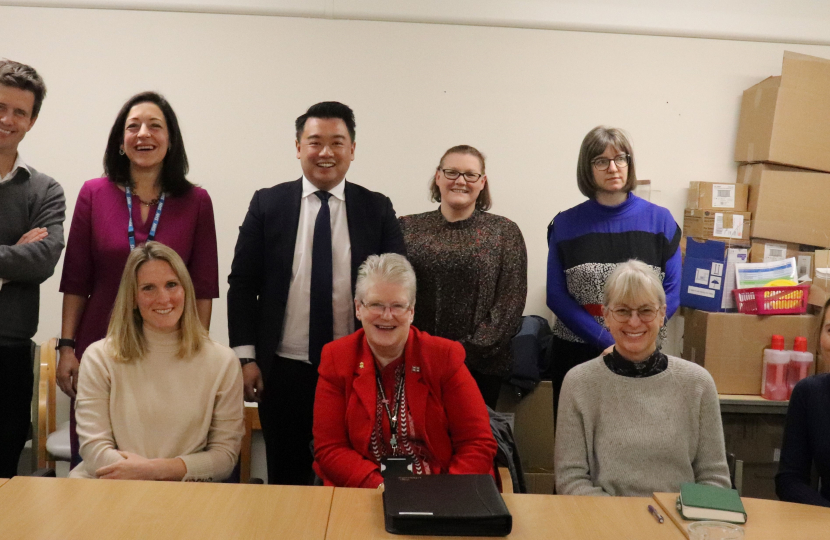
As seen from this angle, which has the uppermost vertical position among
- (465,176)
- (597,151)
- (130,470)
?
(597,151)

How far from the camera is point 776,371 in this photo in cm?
325

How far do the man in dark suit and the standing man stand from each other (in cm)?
65

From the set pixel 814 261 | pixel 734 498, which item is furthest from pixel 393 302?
pixel 814 261

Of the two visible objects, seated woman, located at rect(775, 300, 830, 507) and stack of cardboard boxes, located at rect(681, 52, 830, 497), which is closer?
seated woman, located at rect(775, 300, 830, 507)

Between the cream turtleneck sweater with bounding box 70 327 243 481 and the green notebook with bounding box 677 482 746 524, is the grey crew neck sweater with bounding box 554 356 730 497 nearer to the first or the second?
the green notebook with bounding box 677 482 746 524

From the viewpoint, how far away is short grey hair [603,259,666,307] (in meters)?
2.14

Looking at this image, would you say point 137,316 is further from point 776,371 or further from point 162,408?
point 776,371

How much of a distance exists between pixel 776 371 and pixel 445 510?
89.8 inches

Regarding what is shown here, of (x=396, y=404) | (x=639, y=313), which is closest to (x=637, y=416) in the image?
(x=639, y=313)

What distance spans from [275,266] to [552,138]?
6.09 feet

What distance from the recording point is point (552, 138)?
3768 millimetres

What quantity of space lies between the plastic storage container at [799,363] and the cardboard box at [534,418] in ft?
3.47

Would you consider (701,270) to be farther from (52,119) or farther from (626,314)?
(52,119)

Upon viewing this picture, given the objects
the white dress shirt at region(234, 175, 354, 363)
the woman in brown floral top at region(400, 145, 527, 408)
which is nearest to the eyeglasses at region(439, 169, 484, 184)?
the woman in brown floral top at region(400, 145, 527, 408)
